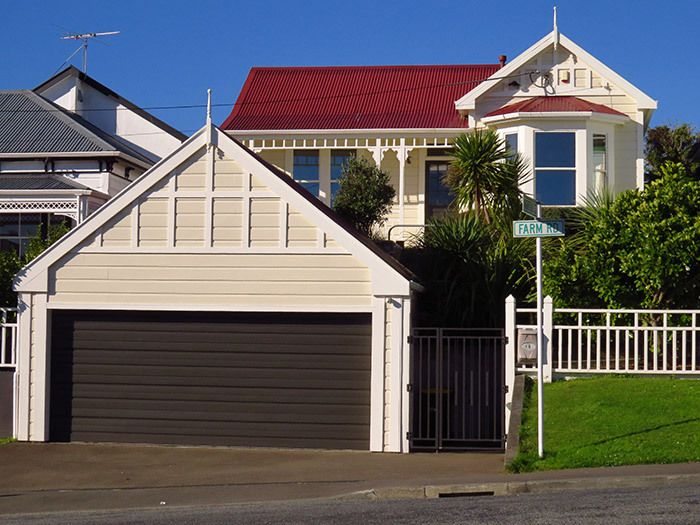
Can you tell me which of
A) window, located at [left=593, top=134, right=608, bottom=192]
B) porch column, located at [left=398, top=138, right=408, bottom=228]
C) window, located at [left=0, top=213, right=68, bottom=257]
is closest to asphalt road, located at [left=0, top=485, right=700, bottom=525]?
window, located at [left=593, top=134, right=608, bottom=192]

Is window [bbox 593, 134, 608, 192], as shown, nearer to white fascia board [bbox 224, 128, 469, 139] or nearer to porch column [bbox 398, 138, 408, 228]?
white fascia board [bbox 224, 128, 469, 139]

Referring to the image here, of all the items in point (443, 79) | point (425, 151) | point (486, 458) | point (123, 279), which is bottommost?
point (486, 458)

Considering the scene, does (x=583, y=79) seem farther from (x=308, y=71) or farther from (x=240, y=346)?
(x=240, y=346)

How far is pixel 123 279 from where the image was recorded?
16.1 meters

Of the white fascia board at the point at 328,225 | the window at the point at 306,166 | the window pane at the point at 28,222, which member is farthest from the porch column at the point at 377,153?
the white fascia board at the point at 328,225

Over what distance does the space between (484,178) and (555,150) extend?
3858 millimetres

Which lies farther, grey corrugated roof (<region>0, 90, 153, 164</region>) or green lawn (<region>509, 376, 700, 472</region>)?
grey corrugated roof (<region>0, 90, 153, 164</region>)

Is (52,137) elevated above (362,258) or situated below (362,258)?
above

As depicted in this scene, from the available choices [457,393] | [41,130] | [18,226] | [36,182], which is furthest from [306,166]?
[457,393]

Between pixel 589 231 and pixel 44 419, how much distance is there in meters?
9.87

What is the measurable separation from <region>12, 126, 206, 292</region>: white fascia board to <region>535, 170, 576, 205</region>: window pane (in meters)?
10.6

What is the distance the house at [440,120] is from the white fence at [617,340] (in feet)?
23.7

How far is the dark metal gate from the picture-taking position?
50.3 feet

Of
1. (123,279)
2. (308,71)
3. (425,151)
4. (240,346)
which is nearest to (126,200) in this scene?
(123,279)
